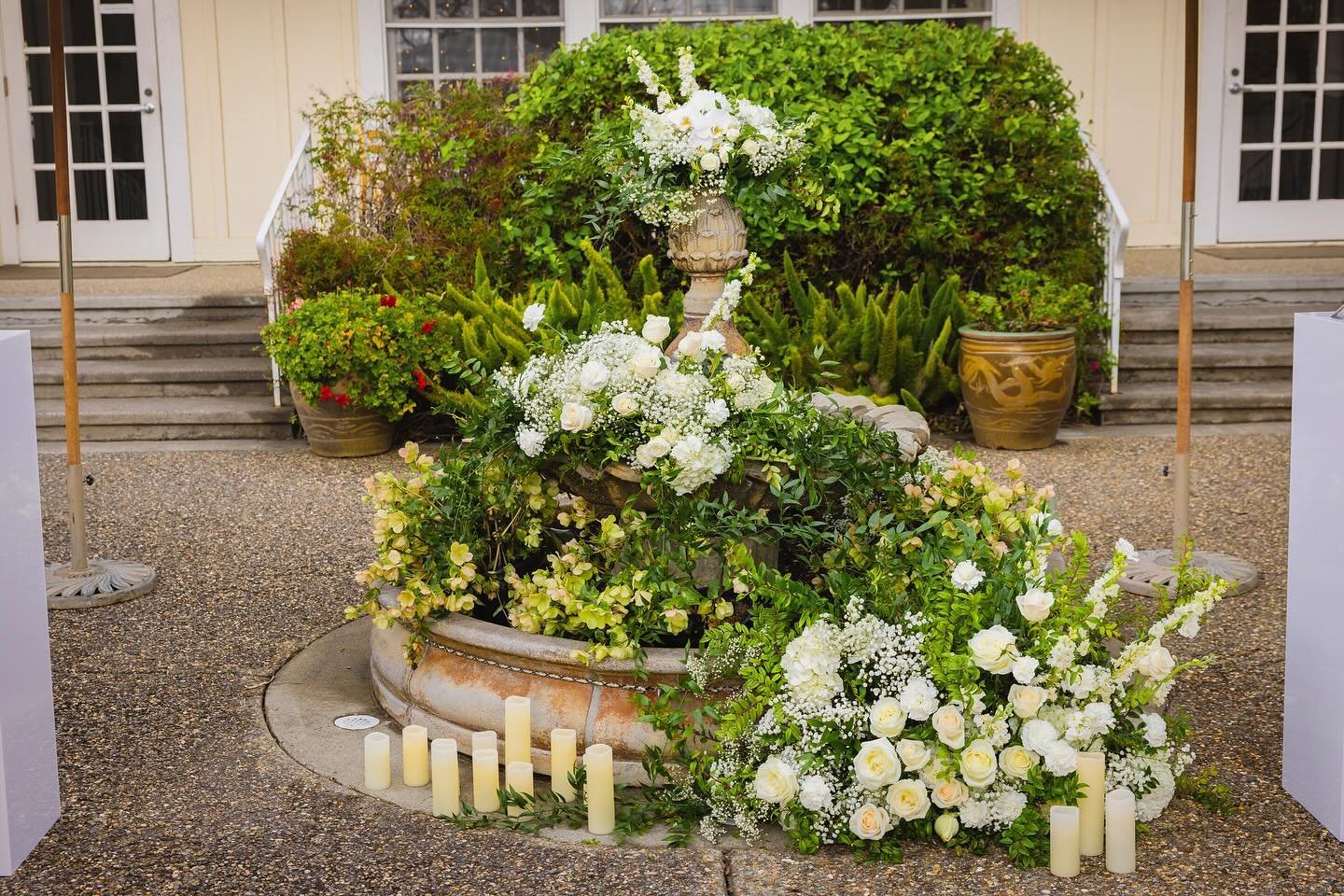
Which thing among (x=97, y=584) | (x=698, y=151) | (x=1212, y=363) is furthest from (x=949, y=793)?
(x=1212, y=363)

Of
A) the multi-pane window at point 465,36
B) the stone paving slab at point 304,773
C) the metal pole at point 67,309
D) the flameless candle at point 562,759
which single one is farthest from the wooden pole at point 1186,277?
the multi-pane window at point 465,36

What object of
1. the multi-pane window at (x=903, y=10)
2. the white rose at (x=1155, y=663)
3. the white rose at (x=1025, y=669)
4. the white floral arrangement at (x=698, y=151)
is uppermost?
the multi-pane window at (x=903, y=10)

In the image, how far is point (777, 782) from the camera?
320cm

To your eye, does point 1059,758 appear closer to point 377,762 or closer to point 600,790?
point 600,790

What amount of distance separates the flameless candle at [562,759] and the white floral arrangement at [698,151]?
180cm

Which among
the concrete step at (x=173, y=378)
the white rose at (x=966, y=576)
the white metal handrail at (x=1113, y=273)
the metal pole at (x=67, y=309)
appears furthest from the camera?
the concrete step at (x=173, y=378)

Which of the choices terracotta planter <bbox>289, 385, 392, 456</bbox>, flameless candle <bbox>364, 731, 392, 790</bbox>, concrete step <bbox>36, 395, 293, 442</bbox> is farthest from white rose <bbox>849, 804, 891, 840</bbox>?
concrete step <bbox>36, 395, 293, 442</bbox>

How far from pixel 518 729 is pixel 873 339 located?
166 inches

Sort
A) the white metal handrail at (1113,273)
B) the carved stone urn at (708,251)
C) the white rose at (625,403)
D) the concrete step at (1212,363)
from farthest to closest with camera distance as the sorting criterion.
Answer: the concrete step at (1212,363) < the white metal handrail at (1113,273) < the carved stone urn at (708,251) < the white rose at (625,403)

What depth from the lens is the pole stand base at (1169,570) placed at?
16.4 feet

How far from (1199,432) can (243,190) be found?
6294mm

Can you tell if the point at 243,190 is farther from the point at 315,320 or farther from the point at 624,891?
the point at 624,891

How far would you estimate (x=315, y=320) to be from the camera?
7.09 metres

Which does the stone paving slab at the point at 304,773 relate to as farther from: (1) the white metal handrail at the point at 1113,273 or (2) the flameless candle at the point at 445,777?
(1) the white metal handrail at the point at 1113,273
